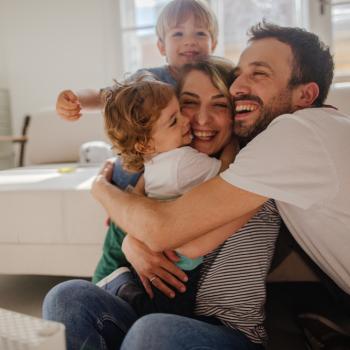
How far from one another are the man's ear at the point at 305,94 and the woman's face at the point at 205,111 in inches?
8.5

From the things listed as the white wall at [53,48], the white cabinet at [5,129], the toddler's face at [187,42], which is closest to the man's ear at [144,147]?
the toddler's face at [187,42]

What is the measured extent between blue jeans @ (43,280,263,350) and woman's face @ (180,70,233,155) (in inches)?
20.4

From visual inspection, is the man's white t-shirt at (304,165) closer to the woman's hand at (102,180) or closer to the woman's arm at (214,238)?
the woman's arm at (214,238)

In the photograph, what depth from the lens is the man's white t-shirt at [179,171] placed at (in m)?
1.04

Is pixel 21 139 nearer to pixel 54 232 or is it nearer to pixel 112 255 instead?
pixel 54 232

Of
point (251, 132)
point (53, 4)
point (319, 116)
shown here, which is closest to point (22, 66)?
point (53, 4)

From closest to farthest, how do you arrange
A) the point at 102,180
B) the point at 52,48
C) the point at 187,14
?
1. the point at 102,180
2. the point at 187,14
3. the point at 52,48

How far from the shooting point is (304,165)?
776mm

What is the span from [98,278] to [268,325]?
0.74 meters

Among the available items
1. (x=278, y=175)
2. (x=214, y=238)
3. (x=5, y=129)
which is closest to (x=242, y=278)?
(x=214, y=238)

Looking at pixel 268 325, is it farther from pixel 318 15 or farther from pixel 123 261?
pixel 318 15

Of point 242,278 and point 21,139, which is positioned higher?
point 21,139

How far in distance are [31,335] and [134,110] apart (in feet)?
2.06

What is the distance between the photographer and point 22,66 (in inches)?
157
